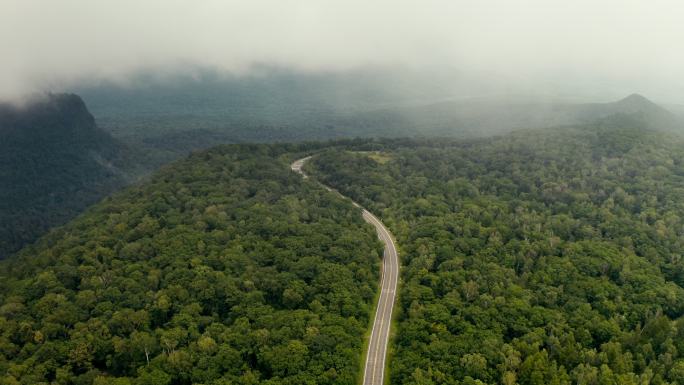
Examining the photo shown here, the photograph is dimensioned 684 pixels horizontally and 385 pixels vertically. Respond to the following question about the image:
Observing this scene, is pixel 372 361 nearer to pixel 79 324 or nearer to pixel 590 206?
pixel 79 324

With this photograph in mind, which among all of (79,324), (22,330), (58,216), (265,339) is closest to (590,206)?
(265,339)

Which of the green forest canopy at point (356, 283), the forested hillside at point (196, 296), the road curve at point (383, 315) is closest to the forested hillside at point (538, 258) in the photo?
the green forest canopy at point (356, 283)

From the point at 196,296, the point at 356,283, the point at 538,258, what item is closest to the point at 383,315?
the point at 356,283

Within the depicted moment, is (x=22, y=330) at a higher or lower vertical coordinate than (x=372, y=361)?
higher

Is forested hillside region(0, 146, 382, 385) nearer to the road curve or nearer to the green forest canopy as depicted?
the green forest canopy

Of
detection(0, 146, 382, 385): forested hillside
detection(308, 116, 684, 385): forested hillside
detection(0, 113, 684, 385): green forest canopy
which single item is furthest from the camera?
detection(308, 116, 684, 385): forested hillside

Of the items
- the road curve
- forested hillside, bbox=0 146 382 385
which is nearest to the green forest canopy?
forested hillside, bbox=0 146 382 385

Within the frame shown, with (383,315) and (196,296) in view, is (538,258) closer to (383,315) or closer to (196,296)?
(383,315)
